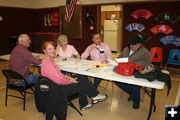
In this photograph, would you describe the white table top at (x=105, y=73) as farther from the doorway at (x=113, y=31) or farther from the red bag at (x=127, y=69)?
the doorway at (x=113, y=31)

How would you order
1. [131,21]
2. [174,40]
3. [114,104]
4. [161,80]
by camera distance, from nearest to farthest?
1. [161,80]
2. [114,104]
3. [174,40]
4. [131,21]

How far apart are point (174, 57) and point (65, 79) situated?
11.9 ft

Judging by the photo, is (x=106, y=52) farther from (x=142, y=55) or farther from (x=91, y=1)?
(x=91, y=1)

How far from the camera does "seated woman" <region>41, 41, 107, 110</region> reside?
2246 mm

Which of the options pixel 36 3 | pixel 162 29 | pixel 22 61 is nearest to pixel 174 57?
pixel 162 29

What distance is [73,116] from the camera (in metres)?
2.69

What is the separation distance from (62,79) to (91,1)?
452cm

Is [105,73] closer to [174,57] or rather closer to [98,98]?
[98,98]

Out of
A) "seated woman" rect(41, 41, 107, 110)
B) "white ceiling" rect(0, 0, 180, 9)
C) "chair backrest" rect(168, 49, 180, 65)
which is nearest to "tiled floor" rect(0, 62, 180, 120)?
"seated woman" rect(41, 41, 107, 110)

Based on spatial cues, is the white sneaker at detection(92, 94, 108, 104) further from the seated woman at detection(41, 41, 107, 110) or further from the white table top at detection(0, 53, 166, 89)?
the white table top at detection(0, 53, 166, 89)

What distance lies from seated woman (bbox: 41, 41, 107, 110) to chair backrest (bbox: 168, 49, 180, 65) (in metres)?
2.80

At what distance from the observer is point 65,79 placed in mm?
2363

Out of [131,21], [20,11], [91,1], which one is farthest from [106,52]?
[20,11]

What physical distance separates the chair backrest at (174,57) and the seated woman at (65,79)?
2.80 m
